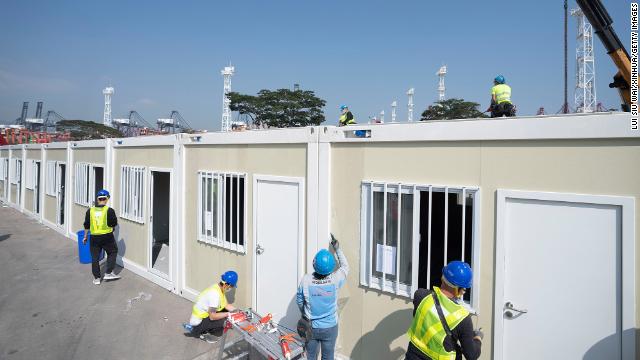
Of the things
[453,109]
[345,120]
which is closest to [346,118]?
[345,120]

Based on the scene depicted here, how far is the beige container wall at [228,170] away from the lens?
4980 mm

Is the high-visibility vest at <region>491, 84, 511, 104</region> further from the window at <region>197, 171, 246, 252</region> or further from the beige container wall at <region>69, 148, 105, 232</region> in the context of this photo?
the beige container wall at <region>69, 148, 105, 232</region>

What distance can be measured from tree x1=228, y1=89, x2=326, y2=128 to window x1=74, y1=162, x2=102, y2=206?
121 ft

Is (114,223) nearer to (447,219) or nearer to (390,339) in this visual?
(390,339)

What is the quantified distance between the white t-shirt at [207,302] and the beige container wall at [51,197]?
9.43m

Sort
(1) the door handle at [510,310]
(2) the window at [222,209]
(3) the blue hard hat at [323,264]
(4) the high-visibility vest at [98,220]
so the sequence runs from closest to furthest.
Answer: (1) the door handle at [510,310]
(3) the blue hard hat at [323,264]
(2) the window at [222,209]
(4) the high-visibility vest at [98,220]

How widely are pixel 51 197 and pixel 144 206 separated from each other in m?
7.43

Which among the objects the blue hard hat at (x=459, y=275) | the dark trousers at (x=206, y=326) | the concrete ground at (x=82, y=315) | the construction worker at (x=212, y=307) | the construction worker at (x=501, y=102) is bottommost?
the concrete ground at (x=82, y=315)

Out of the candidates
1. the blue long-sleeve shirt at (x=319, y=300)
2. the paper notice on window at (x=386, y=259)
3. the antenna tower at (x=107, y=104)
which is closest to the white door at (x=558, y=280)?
the paper notice on window at (x=386, y=259)

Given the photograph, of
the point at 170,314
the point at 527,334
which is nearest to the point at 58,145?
the point at 170,314

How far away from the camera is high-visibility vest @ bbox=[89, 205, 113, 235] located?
7062 mm

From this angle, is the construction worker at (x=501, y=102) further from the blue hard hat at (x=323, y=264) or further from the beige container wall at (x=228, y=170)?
the blue hard hat at (x=323, y=264)

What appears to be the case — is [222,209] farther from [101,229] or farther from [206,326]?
[101,229]

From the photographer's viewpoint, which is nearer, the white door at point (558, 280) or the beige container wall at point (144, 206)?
the white door at point (558, 280)
